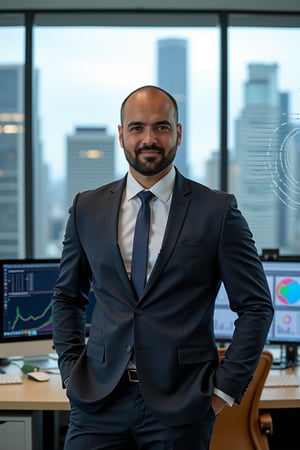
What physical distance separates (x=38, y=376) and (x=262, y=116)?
2.20 meters

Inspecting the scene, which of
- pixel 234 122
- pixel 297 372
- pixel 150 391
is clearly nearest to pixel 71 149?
pixel 234 122

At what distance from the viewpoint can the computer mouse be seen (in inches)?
103

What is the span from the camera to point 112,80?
12.6 ft

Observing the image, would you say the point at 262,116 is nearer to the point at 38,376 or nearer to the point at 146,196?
the point at 38,376

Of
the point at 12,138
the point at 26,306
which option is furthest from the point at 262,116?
the point at 26,306

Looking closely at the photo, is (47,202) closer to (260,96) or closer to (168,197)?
(260,96)

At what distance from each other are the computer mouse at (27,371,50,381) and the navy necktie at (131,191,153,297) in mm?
1177

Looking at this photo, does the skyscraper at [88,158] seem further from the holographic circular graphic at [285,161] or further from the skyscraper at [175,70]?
the holographic circular graphic at [285,161]

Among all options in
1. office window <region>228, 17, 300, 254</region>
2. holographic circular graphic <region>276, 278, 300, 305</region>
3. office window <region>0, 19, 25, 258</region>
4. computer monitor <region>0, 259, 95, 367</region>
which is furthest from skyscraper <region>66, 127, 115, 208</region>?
holographic circular graphic <region>276, 278, 300, 305</region>

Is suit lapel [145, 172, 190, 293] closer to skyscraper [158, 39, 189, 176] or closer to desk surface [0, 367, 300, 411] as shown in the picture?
desk surface [0, 367, 300, 411]

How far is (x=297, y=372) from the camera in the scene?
281 centimetres

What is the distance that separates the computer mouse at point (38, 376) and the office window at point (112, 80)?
4.44 ft

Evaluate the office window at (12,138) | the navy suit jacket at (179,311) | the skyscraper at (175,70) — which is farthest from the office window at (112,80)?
the navy suit jacket at (179,311)

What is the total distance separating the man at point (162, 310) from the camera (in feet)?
5.23
